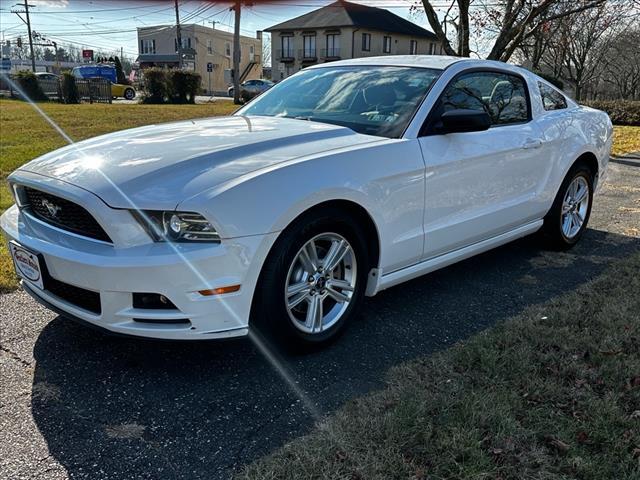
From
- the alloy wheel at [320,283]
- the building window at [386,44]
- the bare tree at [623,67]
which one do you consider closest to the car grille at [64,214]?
the alloy wheel at [320,283]

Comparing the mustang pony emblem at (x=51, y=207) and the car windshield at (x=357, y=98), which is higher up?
the car windshield at (x=357, y=98)

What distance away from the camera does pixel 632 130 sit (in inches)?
706

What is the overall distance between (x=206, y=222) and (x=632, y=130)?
741 inches

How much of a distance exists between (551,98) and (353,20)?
2018 inches

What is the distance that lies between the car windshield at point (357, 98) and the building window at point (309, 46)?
5473cm

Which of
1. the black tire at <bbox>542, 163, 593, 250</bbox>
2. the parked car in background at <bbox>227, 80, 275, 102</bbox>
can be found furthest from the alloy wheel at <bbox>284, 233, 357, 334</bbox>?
the parked car in background at <bbox>227, 80, 275, 102</bbox>

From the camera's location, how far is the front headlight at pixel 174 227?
258 cm

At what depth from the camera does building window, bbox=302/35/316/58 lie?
185ft

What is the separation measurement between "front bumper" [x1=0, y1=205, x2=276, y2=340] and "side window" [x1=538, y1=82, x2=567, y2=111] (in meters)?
3.26

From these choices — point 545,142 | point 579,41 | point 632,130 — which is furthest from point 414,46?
point 545,142

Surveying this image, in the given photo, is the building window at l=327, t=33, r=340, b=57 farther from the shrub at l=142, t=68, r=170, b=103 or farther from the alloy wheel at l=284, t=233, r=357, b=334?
the alloy wheel at l=284, t=233, r=357, b=334

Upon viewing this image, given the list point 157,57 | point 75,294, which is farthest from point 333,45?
point 75,294

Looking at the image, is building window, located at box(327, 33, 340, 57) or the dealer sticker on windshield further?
building window, located at box(327, 33, 340, 57)

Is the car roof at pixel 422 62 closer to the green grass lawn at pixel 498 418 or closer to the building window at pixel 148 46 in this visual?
the green grass lawn at pixel 498 418
